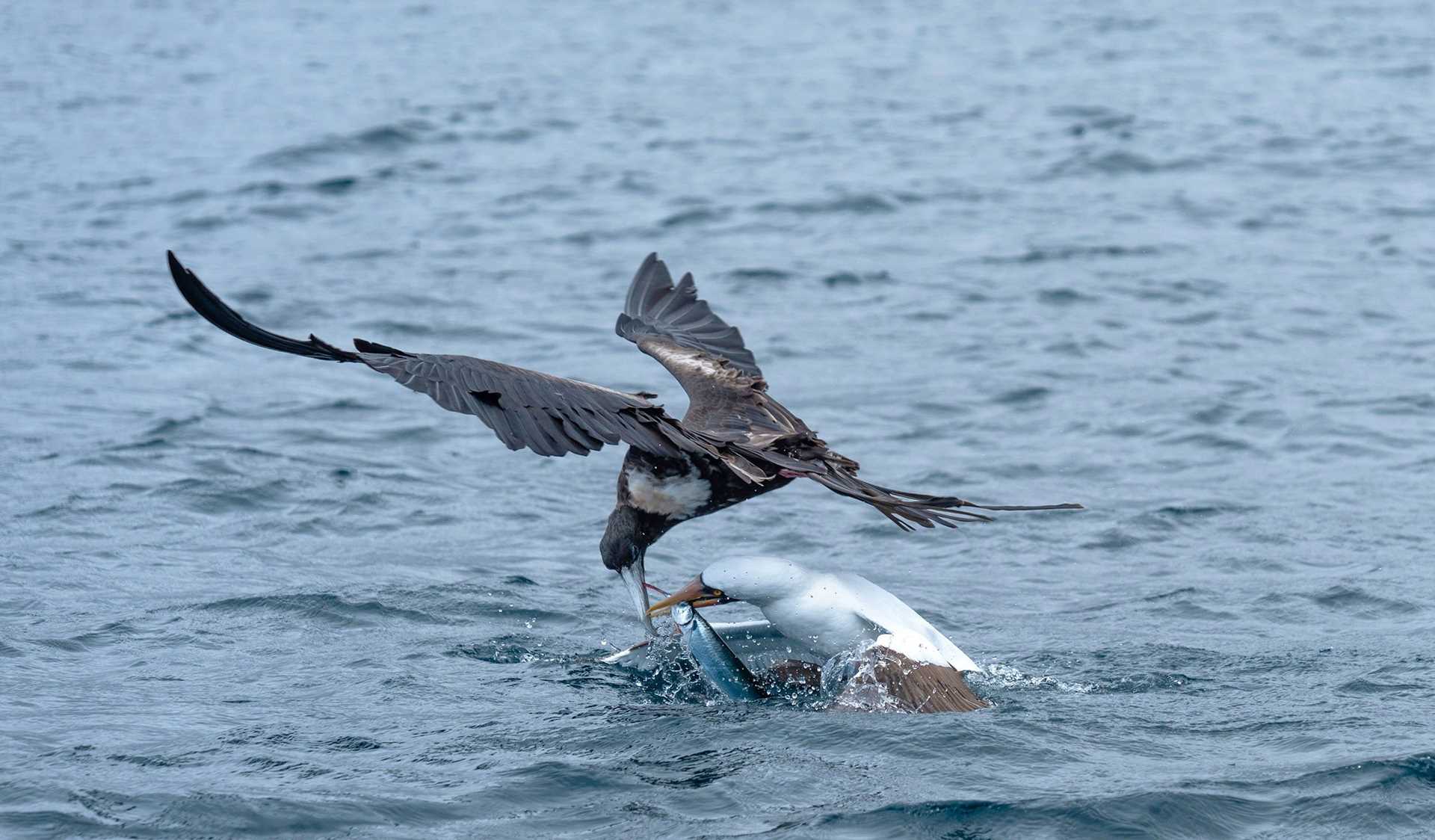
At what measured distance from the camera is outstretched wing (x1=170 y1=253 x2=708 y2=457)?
607cm

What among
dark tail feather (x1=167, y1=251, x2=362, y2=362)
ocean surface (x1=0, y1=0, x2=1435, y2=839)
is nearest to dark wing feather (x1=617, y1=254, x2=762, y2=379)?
ocean surface (x1=0, y1=0, x2=1435, y2=839)

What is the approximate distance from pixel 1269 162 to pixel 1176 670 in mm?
11546

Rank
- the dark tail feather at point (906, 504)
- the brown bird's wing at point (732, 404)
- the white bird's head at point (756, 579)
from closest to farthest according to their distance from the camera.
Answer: the dark tail feather at point (906, 504), the brown bird's wing at point (732, 404), the white bird's head at point (756, 579)

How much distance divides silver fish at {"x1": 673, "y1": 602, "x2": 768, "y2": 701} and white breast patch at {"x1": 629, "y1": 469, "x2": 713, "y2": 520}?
1.72 feet

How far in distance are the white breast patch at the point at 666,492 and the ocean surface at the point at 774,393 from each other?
26.9 inches

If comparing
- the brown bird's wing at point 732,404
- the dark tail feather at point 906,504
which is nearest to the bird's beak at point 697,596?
the brown bird's wing at point 732,404

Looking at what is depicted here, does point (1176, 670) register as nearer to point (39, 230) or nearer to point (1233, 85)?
point (39, 230)

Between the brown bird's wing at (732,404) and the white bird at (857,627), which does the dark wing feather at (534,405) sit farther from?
the white bird at (857,627)

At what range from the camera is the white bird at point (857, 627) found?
22.1 feet

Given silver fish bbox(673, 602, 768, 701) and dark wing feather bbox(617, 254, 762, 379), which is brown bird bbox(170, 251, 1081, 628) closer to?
dark wing feather bbox(617, 254, 762, 379)

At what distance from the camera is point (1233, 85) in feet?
70.1

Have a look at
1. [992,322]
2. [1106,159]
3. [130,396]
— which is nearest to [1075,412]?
[992,322]

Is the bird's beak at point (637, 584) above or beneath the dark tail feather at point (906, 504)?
beneath

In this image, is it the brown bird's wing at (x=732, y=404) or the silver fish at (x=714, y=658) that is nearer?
the brown bird's wing at (x=732, y=404)
